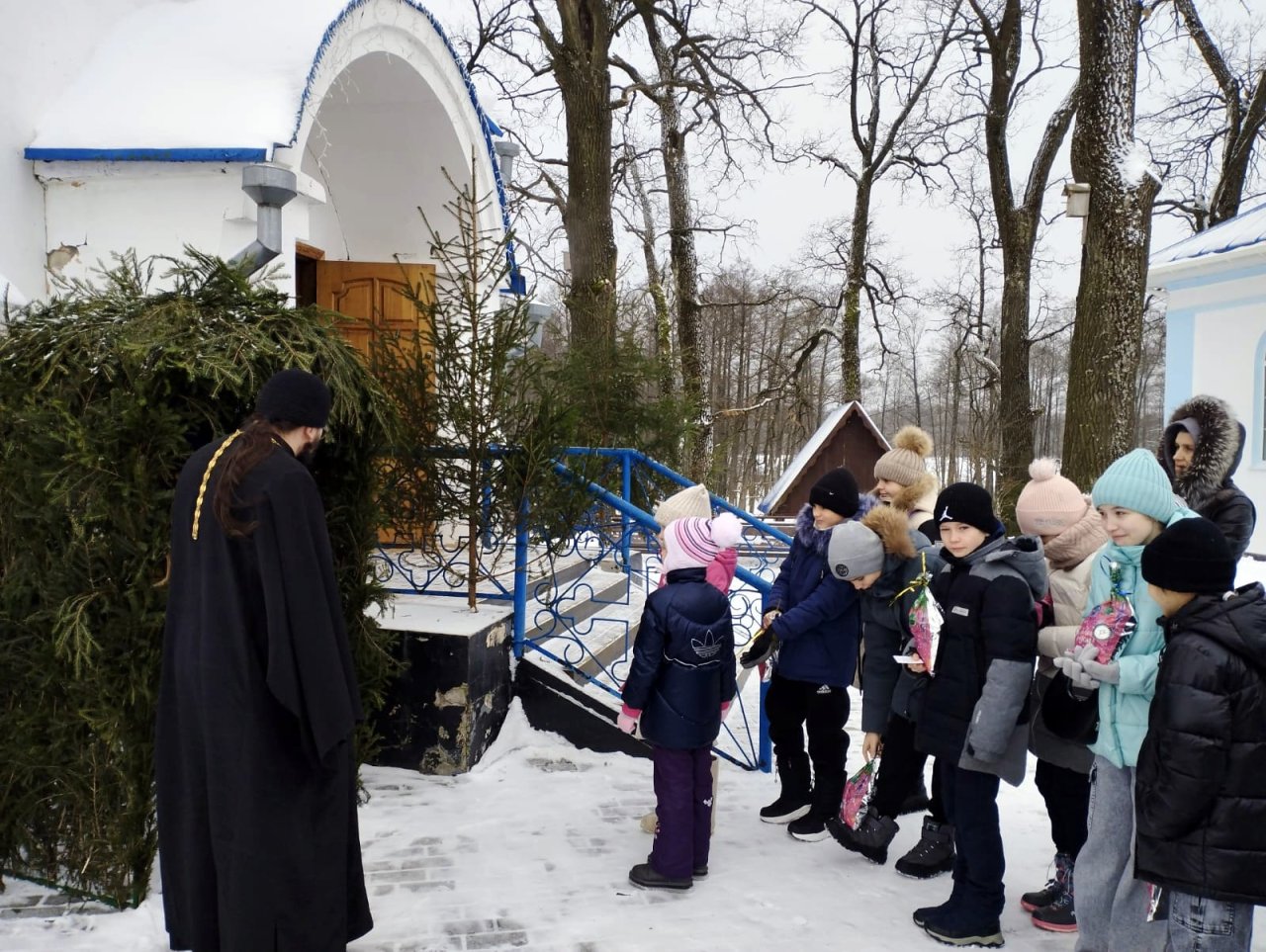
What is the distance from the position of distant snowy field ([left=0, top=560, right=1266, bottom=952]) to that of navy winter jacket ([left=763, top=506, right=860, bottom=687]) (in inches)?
29.1

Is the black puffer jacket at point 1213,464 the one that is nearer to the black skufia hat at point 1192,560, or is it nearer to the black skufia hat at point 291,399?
the black skufia hat at point 1192,560

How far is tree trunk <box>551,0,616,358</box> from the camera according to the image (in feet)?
32.7

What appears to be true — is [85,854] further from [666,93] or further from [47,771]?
[666,93]

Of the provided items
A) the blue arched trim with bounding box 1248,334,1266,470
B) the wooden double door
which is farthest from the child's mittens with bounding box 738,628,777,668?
the blue arched trim with bounding box 1248,334,1266,470

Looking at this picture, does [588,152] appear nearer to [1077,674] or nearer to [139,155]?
[139,155]

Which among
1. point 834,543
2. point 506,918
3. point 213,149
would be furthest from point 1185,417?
point 213,149

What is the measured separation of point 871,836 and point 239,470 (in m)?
2.76

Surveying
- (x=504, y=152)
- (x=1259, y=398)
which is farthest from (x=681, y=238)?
(x=1259, y=398)

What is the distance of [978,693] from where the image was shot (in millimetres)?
3201

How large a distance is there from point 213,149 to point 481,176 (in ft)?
10.6

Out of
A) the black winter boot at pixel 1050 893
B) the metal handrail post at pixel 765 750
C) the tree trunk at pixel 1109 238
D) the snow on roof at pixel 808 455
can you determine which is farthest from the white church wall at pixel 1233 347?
the black winter boot at pixel 1050 893

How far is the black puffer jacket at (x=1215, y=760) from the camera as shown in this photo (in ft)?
7.66

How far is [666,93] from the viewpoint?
14938 mm

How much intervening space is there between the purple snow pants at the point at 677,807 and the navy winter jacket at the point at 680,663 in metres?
0.07
